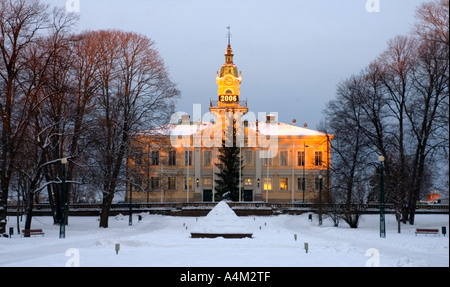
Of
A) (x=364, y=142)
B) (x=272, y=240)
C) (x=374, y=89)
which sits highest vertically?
(x=374, y=89)

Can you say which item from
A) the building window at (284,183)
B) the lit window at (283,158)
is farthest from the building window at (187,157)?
the building window at (284,183)

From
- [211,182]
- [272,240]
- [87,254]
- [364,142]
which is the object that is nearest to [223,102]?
[211,182]

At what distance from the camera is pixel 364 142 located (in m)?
48.3

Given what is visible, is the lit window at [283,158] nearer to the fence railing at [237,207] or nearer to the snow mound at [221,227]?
the fence railing at [237,207]

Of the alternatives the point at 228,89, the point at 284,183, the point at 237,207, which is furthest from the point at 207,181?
the point at 237,207

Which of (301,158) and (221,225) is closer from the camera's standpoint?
(221,225)

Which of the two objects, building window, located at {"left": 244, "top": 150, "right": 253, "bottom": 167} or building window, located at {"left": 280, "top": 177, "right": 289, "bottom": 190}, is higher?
building window, located at {"left": 244, "top": 150, "right": 253, "bottom": 167}

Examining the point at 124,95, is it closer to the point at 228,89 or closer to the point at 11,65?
the point at 11,65

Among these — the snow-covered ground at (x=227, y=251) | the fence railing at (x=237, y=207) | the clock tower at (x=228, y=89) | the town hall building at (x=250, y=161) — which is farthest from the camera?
the clock tower at (x=228, y=89)

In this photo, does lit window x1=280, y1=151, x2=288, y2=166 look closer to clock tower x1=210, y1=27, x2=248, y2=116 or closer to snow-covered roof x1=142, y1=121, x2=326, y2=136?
snow-covered roof x1=142, y1=121, x2=326, y2=136

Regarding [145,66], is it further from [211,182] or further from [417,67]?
[211,182]

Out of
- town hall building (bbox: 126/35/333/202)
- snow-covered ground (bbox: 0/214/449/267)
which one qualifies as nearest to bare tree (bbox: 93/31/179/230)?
snow-covered ground (bbox: 0/214/449/267)
